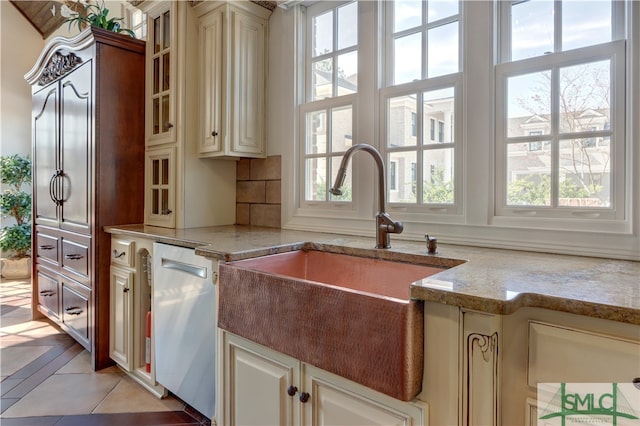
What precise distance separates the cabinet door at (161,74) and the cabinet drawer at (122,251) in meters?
0.69

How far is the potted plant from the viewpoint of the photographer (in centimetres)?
461

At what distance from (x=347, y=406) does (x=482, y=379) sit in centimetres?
41

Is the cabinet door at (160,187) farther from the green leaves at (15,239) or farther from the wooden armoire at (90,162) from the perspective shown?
the green leaves at (15,239)

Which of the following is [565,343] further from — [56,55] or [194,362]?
[56,55]

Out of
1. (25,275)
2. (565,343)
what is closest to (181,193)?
(565,343)

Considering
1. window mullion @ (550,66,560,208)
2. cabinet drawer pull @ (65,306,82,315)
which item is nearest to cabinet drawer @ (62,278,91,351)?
cabinet drawer pull @ (65,306,82,315)

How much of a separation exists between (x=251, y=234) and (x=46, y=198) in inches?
82.0

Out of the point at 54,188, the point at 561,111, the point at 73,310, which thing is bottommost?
the point at 73,310

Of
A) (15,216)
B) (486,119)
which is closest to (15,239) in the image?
(15,216)

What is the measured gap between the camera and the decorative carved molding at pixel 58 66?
2557 mm

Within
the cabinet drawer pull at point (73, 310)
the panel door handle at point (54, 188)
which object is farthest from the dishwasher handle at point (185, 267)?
the panel door handle at point (54, 188)

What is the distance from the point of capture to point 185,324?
182 cm

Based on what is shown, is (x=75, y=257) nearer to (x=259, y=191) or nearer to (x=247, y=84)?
(x=259, y=191)

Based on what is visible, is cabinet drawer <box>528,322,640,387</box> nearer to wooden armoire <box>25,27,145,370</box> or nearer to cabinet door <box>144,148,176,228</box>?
cabinet door <box>144,148,176,228</box>
